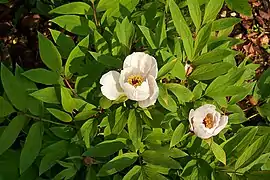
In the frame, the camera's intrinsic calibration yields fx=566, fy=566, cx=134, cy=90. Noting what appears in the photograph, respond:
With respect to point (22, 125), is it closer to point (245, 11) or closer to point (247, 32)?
point (245, 11)

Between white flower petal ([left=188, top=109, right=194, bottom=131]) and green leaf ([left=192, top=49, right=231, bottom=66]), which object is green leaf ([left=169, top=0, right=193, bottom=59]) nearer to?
green leaf ([left=192, top=49, right=231, bottom=66])

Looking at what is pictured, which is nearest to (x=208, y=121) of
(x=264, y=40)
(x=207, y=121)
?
(x=207, y=121)

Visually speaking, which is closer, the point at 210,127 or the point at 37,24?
the point at 210,127

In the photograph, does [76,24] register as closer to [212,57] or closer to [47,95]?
[47,95]

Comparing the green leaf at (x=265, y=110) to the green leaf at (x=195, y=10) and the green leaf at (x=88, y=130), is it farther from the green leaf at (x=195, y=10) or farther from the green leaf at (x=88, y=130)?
the green leaf at (x=88, y=130)

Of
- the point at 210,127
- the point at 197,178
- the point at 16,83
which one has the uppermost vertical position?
the point at 16,83

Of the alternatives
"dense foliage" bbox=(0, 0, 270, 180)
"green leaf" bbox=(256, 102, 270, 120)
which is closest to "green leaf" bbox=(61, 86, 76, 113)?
"dense foliage" bbox=(0, 0, 270, 180)

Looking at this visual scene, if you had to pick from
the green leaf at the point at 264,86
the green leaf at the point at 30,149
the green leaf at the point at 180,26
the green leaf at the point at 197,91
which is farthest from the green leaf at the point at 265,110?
the green leaf at the point at 30,149

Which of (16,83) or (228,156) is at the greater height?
(16,83)

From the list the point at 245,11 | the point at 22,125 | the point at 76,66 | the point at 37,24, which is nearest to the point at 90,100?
the point at 76,66
